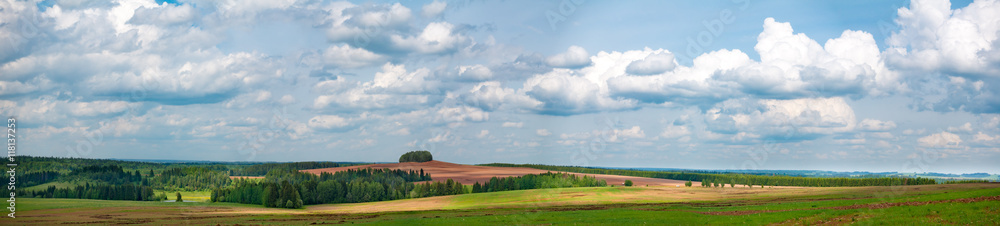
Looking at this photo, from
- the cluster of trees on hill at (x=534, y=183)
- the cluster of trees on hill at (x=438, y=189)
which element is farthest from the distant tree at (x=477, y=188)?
the cluster of trees on hill at (x=438, y=189)

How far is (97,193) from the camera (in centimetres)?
17462

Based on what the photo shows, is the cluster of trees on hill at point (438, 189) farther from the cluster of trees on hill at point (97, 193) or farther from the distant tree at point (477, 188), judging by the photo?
the cluster of trees on hill at point (97, 193)

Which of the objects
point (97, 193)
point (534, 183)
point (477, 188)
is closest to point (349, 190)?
point (477, 188)

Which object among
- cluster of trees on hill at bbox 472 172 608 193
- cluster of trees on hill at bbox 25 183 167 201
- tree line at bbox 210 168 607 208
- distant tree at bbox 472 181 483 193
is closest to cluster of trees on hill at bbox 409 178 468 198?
tree line at bbox 210 168 607 208

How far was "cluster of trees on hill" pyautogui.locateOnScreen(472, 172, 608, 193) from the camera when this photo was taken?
17712 cm

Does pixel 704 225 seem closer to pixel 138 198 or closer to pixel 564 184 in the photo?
pixel 564 184

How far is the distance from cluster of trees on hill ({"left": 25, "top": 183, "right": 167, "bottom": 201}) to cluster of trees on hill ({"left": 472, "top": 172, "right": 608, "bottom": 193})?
105311 millimetres

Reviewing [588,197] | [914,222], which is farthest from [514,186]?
[914,222]

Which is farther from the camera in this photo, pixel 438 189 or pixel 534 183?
pixel 534 183

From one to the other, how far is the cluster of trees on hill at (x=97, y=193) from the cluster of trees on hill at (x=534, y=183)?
105m

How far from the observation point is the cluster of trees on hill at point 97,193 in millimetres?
172125

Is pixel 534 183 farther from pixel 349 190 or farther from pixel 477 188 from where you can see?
pixel 349 190

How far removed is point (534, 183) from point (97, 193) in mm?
135663

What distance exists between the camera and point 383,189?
166250 millimetres
